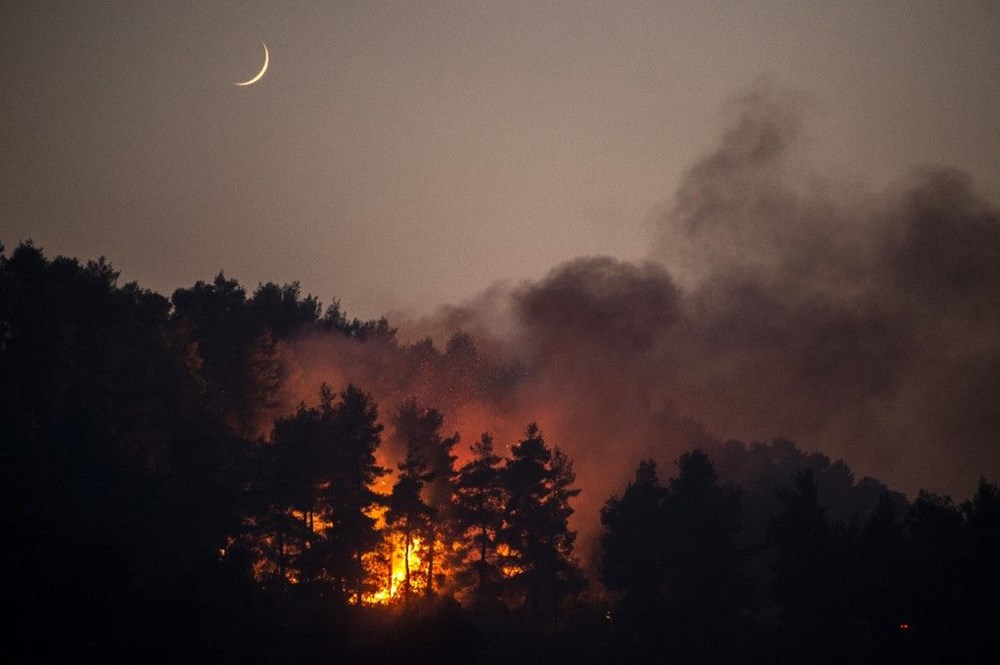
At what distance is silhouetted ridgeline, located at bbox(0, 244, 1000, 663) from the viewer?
185 feet

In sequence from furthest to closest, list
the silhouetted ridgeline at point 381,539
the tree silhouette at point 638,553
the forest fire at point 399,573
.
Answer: the tree silhouette at point 638,553 < the forest fire at point 399,573 < the silhouetted ridgeline at point 381,539

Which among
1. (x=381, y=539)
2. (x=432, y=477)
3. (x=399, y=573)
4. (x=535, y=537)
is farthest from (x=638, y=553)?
(x=381, y=539)

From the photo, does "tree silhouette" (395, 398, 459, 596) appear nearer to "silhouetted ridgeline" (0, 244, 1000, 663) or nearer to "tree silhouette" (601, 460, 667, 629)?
"silhouetted ridgeline" (0, 244, 1000, 663)

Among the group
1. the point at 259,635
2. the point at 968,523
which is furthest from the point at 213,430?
the point at 968,523

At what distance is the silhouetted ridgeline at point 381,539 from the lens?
185 ft

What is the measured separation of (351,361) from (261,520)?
64.2 metres

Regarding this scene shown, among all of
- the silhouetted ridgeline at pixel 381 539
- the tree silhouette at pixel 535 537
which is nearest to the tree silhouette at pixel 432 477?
the silhouetted ridgeline at pixel 381 539

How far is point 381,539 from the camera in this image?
230ft

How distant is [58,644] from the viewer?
45094mm

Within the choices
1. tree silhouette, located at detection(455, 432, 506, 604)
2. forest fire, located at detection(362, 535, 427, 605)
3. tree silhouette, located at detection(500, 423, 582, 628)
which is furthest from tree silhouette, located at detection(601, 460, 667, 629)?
forest fire, located at detection(362, 535, 427, 605)

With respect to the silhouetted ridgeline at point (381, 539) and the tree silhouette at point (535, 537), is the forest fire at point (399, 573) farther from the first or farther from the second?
the tree silhouette at point (535, 537)

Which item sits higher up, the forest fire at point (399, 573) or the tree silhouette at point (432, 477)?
the tree silhouette at point (432, 477)

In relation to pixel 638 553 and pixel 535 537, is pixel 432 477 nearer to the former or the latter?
pixel 535 537

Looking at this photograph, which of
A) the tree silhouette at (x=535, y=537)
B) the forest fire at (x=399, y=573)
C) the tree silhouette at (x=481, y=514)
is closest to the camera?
the forest fire at (x=399, y=573)
